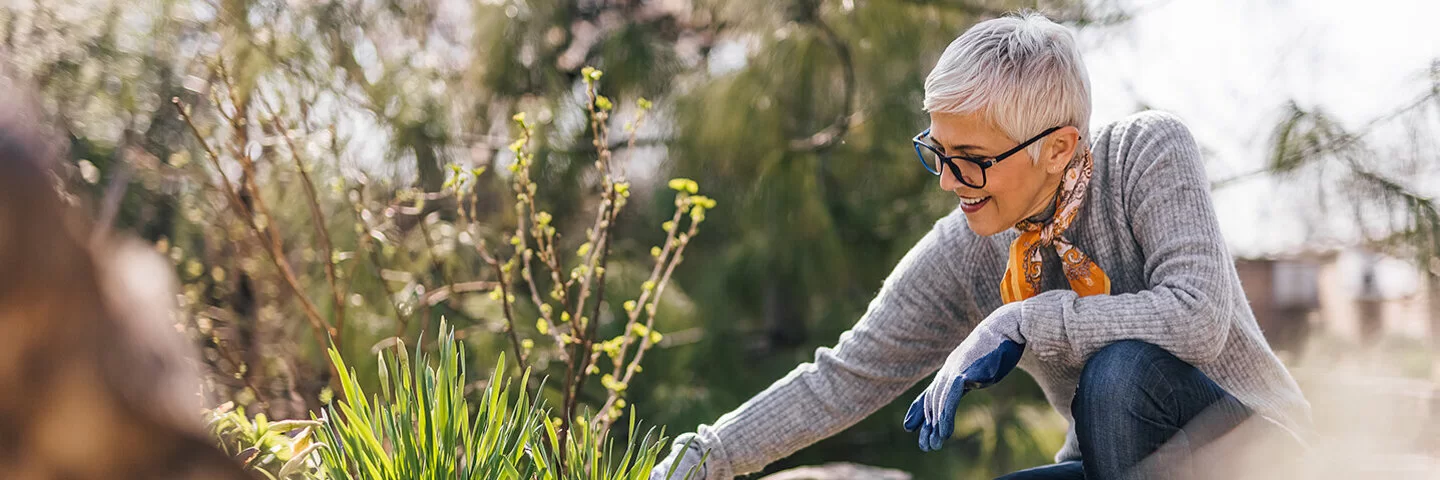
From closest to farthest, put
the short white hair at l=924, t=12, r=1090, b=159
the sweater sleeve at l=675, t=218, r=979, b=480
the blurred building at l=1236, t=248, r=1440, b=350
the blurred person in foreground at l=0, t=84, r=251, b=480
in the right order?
the blurred person in foreground at l=0, t=84, r=251, b=480, the short white hair at l=924, t=12, r=1090, b=159, the sweater sleeve at l=675, t=218, r=979, b=480, the blurred building at l=1236, t=248, r=1440, b=350

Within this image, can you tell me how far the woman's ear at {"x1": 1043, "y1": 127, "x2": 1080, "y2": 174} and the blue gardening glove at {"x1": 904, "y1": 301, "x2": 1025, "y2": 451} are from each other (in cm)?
17

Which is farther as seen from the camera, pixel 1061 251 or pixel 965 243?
pixel 965 243

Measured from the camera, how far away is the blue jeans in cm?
110

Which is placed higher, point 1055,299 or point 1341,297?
point 1055,299

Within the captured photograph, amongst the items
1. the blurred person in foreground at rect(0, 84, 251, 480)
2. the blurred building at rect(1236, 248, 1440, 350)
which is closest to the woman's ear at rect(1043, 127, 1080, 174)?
the blurred building at rect(1236, 248, 1440, 350)

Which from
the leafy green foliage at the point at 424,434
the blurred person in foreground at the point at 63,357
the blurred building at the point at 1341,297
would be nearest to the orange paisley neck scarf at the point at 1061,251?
the leafy green foliage at the point at 424,434

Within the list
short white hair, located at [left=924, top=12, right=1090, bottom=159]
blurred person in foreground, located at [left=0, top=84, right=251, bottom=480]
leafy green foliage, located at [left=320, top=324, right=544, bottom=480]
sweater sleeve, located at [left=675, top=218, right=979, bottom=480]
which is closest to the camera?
blurred person in foreground, located at [left=0, top=84, right=251, bottom=480]

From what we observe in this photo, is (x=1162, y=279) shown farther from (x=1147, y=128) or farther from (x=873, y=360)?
(x=873, y=360)

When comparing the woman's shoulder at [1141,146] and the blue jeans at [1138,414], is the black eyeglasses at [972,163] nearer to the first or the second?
the woman's shoulder at [1141,146]

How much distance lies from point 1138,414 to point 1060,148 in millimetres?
312

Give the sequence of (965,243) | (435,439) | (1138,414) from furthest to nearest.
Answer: (965,243) < (1138,414) < (435,439)

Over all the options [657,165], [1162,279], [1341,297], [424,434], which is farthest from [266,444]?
[1341,297]

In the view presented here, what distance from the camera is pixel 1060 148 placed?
1.24 metres

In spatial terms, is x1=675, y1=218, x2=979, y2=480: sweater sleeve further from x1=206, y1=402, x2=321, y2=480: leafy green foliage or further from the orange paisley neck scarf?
x1=206, y1=402, x2=321, y2=480: leafy green foliage
